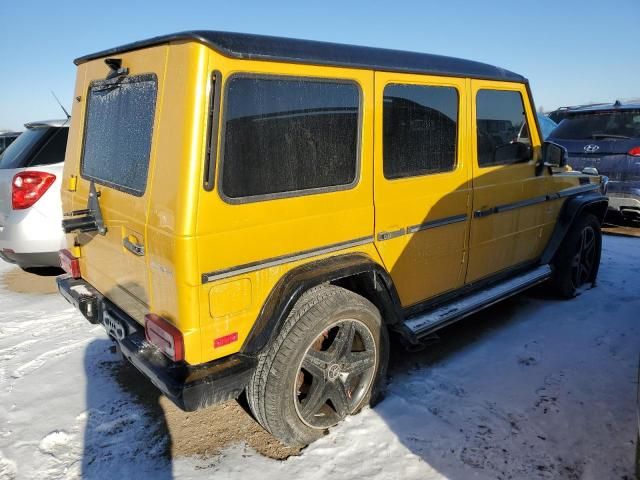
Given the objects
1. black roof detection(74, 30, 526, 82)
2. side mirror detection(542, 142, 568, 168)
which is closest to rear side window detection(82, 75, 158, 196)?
black roof detection(74, 30, 526, 82)

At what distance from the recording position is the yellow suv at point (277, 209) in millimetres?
2061

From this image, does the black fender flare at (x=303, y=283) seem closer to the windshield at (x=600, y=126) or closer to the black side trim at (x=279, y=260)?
the black side trim at (x=279, y=260)

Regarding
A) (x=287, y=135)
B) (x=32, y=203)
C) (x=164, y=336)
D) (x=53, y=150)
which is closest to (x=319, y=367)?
(x=164, y=336)

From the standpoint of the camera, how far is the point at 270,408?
2.40m

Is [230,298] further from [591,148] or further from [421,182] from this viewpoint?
[591,148]

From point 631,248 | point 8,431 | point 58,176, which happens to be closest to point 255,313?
point 8,431

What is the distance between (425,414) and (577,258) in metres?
2.69

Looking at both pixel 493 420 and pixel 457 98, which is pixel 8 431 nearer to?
pixel 493 420

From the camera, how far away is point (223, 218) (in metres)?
2.08

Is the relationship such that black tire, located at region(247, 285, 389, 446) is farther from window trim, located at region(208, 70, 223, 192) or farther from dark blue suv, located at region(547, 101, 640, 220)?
dark blue suv, located at region(547, 101, 640, 220)

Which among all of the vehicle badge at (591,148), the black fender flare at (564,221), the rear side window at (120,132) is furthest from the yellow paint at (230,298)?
the vehicle badge at (591,148)

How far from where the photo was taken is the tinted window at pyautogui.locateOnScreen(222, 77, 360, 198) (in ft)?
6.93

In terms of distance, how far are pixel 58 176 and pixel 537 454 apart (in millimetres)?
4772

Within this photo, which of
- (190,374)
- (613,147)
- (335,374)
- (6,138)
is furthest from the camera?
(6,138)
